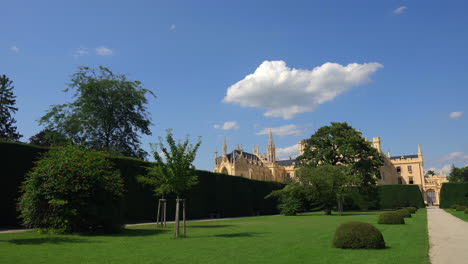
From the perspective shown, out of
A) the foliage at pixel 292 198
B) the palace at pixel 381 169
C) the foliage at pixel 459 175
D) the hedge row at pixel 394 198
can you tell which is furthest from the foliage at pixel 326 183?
the foliage at pixel 459 175

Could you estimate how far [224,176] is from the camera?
3644 cm

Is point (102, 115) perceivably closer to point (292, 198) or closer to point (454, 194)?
point (292, 198)

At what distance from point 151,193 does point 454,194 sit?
163 ft

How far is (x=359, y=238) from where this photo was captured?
34.9 feet

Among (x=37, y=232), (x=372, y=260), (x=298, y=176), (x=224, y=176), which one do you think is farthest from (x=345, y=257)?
(x=298, y=176)

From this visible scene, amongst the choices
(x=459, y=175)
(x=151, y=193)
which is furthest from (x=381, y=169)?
(x=151, y=193)

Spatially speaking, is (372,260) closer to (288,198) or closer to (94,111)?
(288,198)

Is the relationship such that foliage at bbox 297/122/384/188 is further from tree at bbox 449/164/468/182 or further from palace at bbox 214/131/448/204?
tree at bbox 449/164/468/182

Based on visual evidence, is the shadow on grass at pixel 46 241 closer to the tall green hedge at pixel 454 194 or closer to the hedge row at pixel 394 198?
the hedge row at pixel 394 198

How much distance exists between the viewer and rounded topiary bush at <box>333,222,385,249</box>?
1060cm

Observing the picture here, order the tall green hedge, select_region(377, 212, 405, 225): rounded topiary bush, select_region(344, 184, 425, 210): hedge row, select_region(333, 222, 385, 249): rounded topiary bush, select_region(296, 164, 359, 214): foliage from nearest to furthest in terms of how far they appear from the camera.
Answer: select_region(333, 222, 385, 249): rounded topiary bush, select_region(377, 212, 405, 225): rounded topiary bush, select_region(296, 164, 359, 214): foliage, the tall green hedge, select_region(344, 184, 425, 210): hedge row

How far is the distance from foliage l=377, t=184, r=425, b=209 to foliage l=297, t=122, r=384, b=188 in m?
7.95

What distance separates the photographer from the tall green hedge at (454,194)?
170ft

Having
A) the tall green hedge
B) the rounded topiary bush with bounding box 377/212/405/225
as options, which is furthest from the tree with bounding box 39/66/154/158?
the tall green hedge
